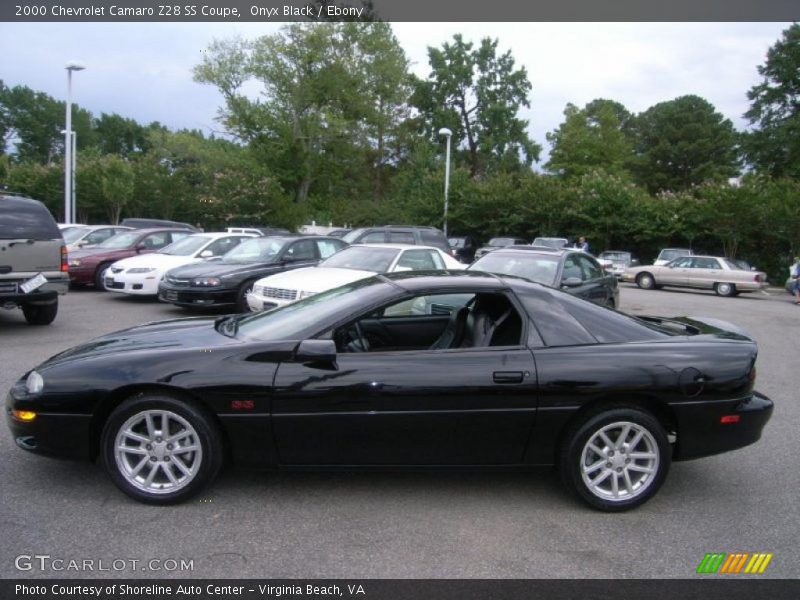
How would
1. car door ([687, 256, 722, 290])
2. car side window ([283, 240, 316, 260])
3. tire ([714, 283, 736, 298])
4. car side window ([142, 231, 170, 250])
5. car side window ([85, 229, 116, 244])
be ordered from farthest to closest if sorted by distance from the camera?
car door ([687, 256, 722, 290]), tire ([714, 283, 736, 298]), car side window ([85, 229, 116, 244]), car side window ([142, 231, 170, 250]), car side window ([283, 240, 316, 260])

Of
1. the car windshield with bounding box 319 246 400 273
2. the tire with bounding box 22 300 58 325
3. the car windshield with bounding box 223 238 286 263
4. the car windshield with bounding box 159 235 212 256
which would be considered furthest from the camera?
the car windshield with bounding box 159 235 212 256

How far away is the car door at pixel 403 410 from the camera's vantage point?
3.66 metres

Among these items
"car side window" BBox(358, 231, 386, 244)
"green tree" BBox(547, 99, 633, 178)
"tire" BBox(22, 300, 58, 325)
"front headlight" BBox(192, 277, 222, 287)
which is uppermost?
"green tree" BBox(547, 99, 633, 178)

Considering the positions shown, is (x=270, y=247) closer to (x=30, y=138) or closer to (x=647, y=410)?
(x=647, y=410)

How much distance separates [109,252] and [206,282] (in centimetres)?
504

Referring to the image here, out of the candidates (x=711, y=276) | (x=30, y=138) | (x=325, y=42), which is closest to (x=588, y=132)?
(x=325, y=42)

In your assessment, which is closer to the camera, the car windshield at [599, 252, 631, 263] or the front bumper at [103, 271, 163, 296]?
the front bumper at [103, 271, 163, 296]

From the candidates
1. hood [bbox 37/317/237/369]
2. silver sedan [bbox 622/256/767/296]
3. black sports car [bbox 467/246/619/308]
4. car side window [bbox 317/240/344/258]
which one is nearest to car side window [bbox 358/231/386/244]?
car side window [bbox 317/240/344/258]

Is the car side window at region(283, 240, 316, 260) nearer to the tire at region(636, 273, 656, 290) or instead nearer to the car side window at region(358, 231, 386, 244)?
the car side window at region(358, 231, 386, 244)

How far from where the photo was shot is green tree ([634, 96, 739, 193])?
53.8m

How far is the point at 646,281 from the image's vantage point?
2489 cm

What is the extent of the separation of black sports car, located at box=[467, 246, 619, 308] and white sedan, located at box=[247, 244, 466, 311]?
845 mm

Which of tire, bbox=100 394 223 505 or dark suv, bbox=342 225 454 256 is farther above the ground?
dark suv, bbox=342 225 454 256

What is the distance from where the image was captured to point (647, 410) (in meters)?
3.92
